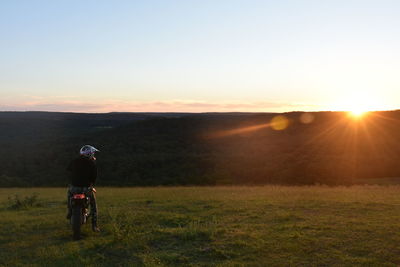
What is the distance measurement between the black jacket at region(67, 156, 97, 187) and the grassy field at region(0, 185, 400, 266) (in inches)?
48.6

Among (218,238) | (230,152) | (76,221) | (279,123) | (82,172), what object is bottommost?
(230,152)

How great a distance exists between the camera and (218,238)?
29.7 ft

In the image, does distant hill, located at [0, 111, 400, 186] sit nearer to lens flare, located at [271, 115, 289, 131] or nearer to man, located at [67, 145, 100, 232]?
lens flare, located at [271, 115, 289, 131]

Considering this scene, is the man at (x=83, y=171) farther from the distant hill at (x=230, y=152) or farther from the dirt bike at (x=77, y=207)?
the distant hill at (x=230, y=152)

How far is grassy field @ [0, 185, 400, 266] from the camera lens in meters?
7.64

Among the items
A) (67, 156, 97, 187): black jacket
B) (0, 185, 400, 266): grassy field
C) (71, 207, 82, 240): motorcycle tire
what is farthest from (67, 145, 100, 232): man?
(0, 185, 400, 266): grassy field

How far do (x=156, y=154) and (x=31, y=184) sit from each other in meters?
20.6

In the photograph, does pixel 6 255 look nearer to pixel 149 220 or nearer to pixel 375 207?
pixel 149 220

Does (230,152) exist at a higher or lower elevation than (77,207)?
lower

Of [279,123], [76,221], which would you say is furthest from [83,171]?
[279,123]

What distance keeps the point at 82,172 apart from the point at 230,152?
54.3m

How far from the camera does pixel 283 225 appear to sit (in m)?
10.3

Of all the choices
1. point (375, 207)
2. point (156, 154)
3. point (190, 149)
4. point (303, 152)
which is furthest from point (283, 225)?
point (190, 149)

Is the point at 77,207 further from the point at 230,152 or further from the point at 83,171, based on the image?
the point at 230,152
